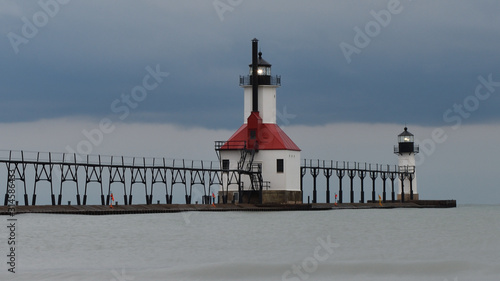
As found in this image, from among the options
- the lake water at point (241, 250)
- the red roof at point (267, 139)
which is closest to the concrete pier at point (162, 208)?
the lake water at point (241, 250)

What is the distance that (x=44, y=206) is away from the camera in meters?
61.7

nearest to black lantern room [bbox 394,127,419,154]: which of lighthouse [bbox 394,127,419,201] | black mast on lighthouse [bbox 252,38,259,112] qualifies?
lighthouse [bbox 394,127,419,201]

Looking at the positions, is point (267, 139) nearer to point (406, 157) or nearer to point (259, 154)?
point (259, 154)

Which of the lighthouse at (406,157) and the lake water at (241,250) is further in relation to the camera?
the lighthouse at (406,157)

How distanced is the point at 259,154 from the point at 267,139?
1648 mm

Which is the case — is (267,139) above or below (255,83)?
below

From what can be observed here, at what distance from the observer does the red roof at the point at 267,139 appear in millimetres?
85688

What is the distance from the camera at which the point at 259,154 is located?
86.1 meters

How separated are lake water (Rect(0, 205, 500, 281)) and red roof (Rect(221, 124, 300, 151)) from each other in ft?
74.8

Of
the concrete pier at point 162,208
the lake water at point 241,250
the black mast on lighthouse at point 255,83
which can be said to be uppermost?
the black mast on lighthouse at point 255,83

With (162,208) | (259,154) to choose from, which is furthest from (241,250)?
(259,154)

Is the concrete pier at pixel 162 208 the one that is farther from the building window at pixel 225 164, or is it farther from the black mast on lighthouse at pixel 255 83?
the black mast on lighthouse at pixel 255 83

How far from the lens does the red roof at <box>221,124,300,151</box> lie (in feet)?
281

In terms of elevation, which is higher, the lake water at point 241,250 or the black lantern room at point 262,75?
the black lantern room at point 262,75
